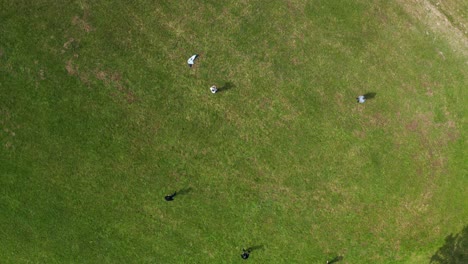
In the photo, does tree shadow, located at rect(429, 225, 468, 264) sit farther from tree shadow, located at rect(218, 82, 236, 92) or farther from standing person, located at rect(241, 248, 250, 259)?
tree shadow, located at rect(218, 82, 236, 92)

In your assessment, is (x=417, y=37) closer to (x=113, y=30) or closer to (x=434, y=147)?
(x=434, y=147)

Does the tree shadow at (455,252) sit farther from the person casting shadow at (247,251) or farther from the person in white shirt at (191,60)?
the person in white shirt at (191,60)

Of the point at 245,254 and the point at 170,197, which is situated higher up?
the point at 170,197

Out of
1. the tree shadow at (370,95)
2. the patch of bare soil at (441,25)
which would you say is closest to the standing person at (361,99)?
the tree shadow at (370,95)

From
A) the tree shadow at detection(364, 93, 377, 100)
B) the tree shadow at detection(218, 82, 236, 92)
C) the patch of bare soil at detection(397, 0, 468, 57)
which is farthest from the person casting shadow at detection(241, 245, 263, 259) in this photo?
the patch of bare soil at detection(397, 0, 468, 57)

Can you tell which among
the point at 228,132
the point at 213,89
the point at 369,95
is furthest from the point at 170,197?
the point at 369,95

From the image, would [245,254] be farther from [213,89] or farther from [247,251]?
[213,89]
